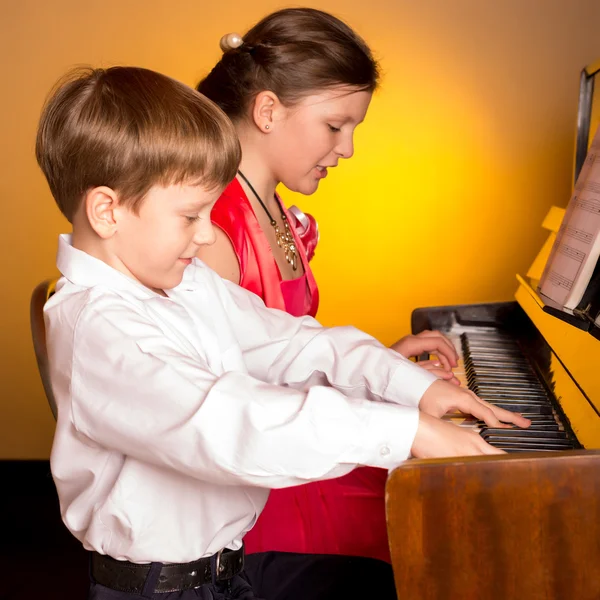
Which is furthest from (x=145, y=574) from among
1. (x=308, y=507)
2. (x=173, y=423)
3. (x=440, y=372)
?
(x=440, y=372)

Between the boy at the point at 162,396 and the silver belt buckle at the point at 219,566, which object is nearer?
the boy at the point at 162,396

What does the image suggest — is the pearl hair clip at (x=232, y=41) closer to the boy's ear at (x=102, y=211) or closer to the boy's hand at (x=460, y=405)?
→ the boy's ear at (x=102, y=211)

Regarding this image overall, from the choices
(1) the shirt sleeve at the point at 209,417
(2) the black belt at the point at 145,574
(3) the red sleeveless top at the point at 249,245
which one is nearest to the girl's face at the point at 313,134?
(3) the red sleeveless top at the point at 249,245

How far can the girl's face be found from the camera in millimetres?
1852

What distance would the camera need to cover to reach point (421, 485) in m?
1.08

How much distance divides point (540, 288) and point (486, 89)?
136 cm

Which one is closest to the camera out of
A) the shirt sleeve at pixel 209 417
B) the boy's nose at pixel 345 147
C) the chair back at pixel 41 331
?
the shirt sleeve at pixel 209 417

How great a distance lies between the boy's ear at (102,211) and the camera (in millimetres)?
1244

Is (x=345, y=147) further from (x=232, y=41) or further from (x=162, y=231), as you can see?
(x=162, y=231)

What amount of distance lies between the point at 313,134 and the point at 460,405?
74cm

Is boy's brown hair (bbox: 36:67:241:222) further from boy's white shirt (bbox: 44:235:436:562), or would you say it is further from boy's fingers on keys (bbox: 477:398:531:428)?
boy's fingers on keys (bbox: 477:398:531:428)

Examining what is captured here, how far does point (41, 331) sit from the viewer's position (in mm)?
1434

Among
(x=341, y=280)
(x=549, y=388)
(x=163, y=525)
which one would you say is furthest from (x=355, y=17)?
(x=163, y=525)

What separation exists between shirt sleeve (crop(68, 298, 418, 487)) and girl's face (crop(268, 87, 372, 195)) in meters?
0.84
